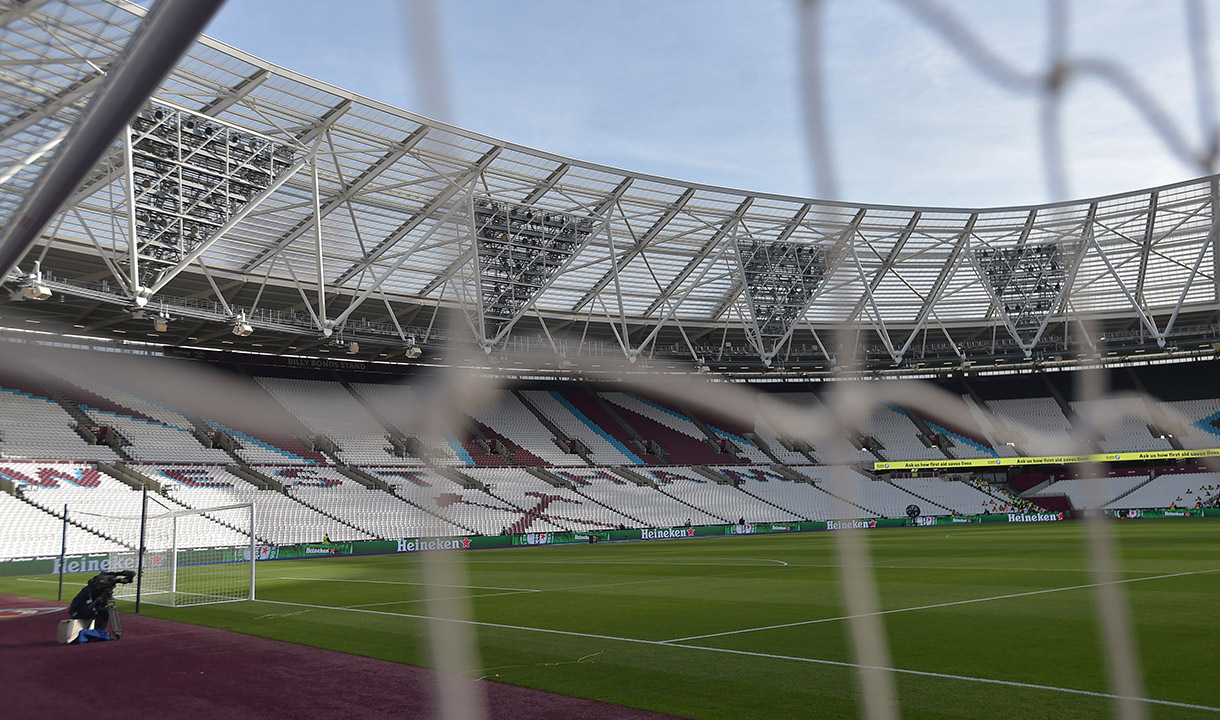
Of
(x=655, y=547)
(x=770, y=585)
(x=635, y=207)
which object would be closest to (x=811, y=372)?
(x=635, y=207)

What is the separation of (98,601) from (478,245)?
41.5 ft

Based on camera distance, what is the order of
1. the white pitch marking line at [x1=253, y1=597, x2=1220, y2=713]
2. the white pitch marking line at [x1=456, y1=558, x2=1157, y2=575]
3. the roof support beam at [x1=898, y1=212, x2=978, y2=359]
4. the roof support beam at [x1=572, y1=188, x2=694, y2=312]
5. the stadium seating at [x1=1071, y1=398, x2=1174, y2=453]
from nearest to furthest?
the white pitch marking line at [x1=253, y1=597, x2=1220, y2=713] < the white pitch marking line at [x1=456, y1=558, x2=1157, y2=575] < the roof support beam at [x1=572, y1=188, x2=694, y2=312] < the roof support beam at [x1=898, y1=212, x2=978, y2=359] < the stadium seating at [x1=1071, y1=398, x2=1174, y2=453]

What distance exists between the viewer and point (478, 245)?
22938mm

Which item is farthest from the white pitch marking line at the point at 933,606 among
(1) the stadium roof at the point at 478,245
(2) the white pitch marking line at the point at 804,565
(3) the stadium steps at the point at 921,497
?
(3) the stadium steps at the point at 921,497

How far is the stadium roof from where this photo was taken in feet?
91.4

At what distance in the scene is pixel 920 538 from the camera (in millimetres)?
36125

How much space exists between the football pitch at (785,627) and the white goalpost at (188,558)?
1.14 metres

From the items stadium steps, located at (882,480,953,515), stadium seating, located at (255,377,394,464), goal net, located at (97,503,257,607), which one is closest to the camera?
goal net, located at (97,503,257,607)

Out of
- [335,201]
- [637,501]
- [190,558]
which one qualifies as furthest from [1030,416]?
[190,558]

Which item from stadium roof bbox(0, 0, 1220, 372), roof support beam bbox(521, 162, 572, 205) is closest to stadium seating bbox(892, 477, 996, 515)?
stadium roof bbox(0, 0, 1220, 372)

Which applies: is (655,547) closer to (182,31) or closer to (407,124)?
(407,124)

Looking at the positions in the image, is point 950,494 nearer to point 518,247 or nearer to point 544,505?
point 544,505

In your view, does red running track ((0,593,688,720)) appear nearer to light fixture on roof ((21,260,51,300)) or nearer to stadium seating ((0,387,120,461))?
light fixture on roof ((21,260,51,300))

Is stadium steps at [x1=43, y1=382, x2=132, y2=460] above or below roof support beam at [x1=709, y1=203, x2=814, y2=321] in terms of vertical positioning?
below
